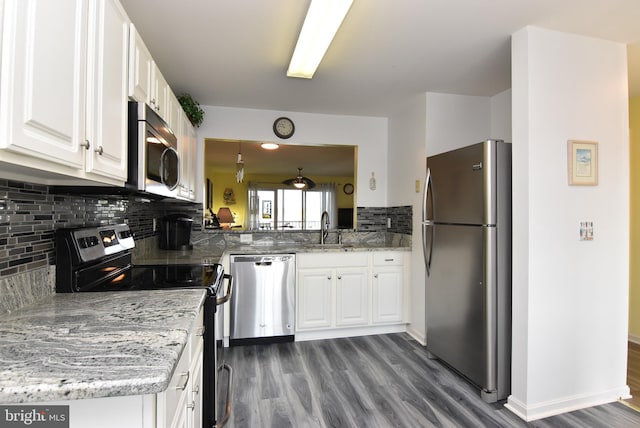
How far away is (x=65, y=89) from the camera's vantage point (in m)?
0.94

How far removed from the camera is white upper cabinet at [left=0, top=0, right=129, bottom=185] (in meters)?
0.75

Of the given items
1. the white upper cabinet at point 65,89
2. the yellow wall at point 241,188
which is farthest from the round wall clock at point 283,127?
the yellow wall at point 241,188

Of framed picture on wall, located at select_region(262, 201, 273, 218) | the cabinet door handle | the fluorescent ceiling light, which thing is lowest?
the cabinet door handle

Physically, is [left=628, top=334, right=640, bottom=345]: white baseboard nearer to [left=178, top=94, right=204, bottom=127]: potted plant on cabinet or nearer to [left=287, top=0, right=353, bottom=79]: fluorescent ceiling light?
[left=287, top=0, right=353, bottom=79]: fluorescent ceiling light

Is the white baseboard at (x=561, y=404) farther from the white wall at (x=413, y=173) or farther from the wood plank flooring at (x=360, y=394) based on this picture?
the white wall at (x=413, y=173)

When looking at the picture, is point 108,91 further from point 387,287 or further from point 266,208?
point 266,208

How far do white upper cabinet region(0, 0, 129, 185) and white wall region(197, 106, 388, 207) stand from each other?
2.11 metres

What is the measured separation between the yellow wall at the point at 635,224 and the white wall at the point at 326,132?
7.58ft

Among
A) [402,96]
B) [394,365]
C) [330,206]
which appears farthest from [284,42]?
[330,206]

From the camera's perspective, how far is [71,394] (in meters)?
0.65

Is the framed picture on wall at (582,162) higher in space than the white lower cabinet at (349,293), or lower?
higher

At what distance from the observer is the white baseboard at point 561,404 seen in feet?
6.54

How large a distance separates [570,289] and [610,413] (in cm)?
76

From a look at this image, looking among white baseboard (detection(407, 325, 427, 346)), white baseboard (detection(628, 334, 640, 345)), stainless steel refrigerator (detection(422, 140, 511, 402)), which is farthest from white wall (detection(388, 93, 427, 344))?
white baseboard (detection(628, 334, 640, 345))
